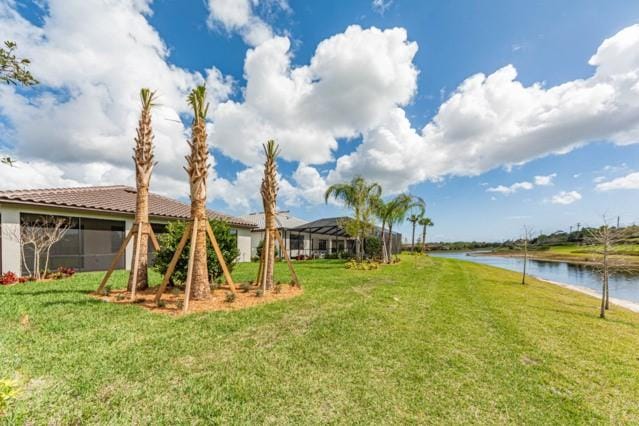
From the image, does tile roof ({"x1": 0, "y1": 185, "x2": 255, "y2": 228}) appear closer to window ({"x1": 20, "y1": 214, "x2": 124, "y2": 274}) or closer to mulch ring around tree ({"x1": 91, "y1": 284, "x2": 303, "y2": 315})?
window ({"x1": 20, "y1": 214, "x2": 124, "y2": 274})

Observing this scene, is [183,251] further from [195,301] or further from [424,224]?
[424,224]

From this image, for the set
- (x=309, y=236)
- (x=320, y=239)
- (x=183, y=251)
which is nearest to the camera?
(x=183, y=251)

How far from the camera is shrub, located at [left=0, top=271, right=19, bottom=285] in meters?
8.31

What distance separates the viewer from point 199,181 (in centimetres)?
668

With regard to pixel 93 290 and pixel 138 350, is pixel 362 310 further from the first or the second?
pixel 93 290

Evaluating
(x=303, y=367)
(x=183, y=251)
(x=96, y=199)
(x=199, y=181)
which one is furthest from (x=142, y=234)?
(x=96, y=199)

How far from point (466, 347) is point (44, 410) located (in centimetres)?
598

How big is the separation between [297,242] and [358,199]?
919 centimetres

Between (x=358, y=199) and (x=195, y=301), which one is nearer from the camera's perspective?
(x=195, y=301)

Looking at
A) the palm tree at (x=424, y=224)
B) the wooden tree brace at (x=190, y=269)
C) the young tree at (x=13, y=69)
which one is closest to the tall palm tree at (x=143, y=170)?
the wooden tree brace at (x=190, y=269)

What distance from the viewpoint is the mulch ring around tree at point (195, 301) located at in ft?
19.7

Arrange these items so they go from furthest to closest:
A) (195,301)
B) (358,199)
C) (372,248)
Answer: (372,248) → (358,199) → (195,301)

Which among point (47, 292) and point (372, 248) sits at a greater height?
point (47, 292)

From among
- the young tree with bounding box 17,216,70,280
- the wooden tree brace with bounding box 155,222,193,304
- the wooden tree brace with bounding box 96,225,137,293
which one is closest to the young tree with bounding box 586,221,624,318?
the wooden tree brace with bounding box 155,222,193,304
